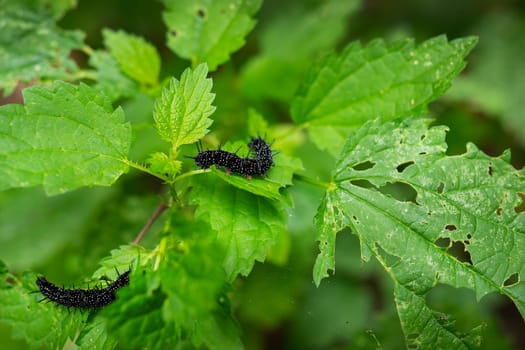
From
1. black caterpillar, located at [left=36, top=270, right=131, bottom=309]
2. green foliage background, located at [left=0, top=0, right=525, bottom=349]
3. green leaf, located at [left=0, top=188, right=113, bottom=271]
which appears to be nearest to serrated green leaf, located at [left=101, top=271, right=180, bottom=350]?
green foliage background, located at [left=0, top=0, right=525, bottom=349]

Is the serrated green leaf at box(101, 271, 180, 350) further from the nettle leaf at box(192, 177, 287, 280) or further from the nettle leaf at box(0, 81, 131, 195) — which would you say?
the nettle leaf at box(0, 81, 131, 195)

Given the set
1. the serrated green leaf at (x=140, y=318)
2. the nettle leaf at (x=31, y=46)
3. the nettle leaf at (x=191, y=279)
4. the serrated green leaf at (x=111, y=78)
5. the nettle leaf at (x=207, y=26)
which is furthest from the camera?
the nettle leaf at (x=31, y=46)

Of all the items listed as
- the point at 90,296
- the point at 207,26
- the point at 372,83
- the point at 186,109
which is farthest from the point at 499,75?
the point at 90,296

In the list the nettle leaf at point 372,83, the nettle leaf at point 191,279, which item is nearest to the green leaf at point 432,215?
the nettle leaf at point 372,83

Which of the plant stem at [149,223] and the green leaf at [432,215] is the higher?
the green leaf at [432,215]

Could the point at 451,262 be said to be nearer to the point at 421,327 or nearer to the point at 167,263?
the point at 421,327

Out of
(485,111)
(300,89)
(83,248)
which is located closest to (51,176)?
(300,89)

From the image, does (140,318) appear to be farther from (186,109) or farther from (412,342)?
(412,342)

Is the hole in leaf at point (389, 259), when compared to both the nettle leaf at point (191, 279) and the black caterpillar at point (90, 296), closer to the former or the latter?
the nettle leaf at point (191, 279)
